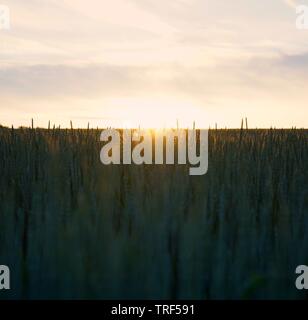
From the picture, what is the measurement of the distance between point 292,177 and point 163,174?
101cm

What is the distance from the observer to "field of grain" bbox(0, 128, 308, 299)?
3010 mm

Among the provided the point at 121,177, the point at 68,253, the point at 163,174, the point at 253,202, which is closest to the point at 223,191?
the point at 253,202

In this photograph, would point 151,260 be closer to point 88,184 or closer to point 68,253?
point 68,253

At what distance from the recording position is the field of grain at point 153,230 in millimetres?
3010

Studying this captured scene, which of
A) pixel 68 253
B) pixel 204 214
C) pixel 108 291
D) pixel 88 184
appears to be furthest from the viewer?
pixel 88 184

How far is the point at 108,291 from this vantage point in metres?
2.92

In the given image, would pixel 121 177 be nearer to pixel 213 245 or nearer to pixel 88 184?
pixel 88 184

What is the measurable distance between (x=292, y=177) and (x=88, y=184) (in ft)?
5.07

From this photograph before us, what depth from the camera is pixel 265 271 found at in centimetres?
316

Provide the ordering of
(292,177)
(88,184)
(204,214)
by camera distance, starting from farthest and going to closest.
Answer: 1. (292,177)
2. (88,184)
3. (204,214)

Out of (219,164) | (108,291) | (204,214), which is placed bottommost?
(108,291)

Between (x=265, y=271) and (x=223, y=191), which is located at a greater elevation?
(x=223, y=191)

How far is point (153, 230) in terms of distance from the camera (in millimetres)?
3316

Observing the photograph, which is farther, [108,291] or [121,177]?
[121,177]
